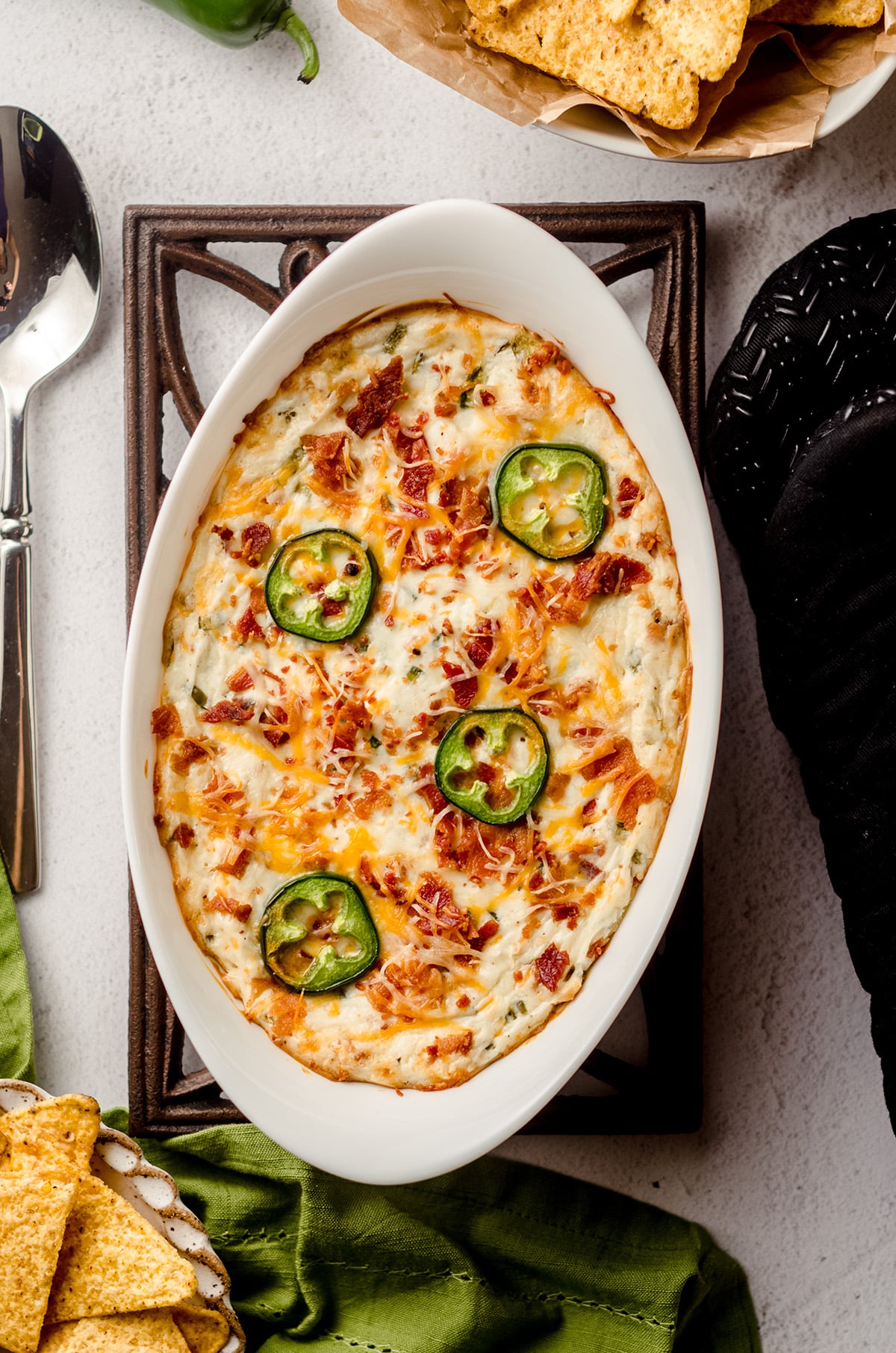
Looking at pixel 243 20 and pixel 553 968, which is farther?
pixel 243 20

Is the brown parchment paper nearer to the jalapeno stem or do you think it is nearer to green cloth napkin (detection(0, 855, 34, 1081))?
the jalapeno stem

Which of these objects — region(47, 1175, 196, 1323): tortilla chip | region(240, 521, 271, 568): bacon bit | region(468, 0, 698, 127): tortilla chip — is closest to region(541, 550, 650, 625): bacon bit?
region(240, 521, 271, 568): bacon bit

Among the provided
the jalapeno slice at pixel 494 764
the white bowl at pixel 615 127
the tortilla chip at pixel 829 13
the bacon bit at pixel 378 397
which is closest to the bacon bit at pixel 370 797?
the jalapeno slice at pixel 494 764

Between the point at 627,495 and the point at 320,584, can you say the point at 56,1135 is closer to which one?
the point at 320,584

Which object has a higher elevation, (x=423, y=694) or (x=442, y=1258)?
(x=423, y=694)

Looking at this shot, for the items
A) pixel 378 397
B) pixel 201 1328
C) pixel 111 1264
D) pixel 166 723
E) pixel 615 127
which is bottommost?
pixel 201 1328

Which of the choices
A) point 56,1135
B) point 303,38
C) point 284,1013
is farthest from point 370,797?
point 303,38
